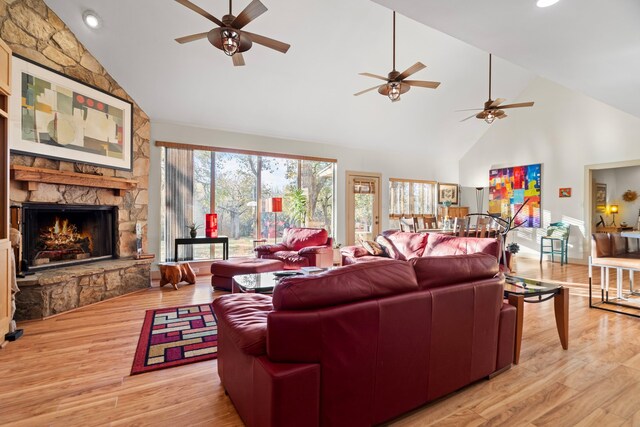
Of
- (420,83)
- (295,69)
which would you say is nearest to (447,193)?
(420,83)

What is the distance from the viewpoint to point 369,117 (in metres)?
6.74

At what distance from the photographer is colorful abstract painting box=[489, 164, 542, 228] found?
7.59m

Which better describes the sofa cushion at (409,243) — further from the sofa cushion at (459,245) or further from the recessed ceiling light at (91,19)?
the recessed ceiling light at (91,19)

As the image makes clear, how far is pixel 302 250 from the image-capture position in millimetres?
5066

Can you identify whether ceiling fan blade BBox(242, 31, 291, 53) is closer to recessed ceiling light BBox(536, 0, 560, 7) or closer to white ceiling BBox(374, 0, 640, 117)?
white ceiling BBox(374, 0, 640, 117)

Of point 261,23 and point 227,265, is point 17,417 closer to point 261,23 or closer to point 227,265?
point 227,265

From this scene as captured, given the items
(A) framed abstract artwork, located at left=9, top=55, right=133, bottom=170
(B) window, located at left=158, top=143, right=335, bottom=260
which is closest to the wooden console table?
(B) window, located at left=158, top=143, right=335, bottom=260

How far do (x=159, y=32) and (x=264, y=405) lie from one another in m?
4.65

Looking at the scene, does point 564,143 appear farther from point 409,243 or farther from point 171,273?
point 171,273

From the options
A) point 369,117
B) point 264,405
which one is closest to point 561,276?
point 369,117

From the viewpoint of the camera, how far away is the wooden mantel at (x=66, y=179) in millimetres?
3451

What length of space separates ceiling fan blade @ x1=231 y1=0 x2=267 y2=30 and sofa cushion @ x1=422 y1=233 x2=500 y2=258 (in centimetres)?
330

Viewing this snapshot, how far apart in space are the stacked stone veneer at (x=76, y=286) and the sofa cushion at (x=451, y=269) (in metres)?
3.87

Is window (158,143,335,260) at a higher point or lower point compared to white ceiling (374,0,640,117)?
lower
